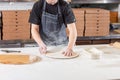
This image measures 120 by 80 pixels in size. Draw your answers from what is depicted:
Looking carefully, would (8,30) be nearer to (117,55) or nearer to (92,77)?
(117,55)

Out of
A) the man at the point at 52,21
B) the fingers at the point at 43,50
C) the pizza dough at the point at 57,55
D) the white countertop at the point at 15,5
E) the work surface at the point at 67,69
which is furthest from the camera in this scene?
the white countertop at the point at 15,5

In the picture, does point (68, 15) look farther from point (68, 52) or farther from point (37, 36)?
point (68, 52)

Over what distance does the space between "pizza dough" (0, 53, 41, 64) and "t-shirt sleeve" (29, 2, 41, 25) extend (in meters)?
0.51

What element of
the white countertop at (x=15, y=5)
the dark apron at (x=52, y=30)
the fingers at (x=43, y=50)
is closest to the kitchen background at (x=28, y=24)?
the white countertop at (x=15, y=5)

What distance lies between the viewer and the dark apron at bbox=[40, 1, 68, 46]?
2750 mm

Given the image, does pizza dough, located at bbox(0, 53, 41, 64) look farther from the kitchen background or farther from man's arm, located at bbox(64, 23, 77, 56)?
the kitchen background

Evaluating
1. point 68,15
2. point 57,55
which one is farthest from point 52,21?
point 57,55

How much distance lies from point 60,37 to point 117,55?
2.66ft

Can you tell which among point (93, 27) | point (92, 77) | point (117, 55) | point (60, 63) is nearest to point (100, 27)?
point (93, 27)

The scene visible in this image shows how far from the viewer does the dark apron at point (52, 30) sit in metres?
2.75

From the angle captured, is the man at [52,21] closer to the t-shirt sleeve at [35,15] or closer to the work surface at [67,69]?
the t-shirt sleeve at [35,15]

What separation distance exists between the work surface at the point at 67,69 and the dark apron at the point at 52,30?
0.68 m

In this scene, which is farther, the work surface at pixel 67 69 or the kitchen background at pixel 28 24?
the kitchen background at pixel 28 24

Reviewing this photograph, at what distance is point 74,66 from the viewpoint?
6.24ft
